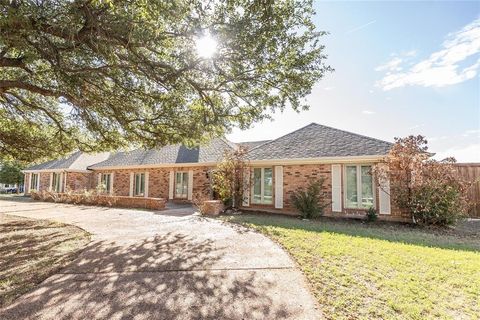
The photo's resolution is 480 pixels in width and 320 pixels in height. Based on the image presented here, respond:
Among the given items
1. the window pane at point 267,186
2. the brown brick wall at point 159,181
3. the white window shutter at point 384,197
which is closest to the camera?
the white window shutter at point 384,197

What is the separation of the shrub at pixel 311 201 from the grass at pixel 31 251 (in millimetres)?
9094

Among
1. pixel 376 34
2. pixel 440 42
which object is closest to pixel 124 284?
pixel 376 34

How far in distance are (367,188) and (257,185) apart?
5.87 metres

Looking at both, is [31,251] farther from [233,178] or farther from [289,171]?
[289,171]

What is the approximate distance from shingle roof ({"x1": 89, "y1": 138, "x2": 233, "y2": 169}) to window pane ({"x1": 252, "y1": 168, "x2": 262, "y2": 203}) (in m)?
3.05

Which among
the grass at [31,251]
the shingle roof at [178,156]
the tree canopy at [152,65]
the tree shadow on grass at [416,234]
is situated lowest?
the grass at [31,251]

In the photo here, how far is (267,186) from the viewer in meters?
15.6

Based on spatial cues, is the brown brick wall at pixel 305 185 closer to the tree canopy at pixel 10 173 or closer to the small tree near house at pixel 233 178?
the small tree near house at pixel 233 178

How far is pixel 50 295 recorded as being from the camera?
4332 millimetres

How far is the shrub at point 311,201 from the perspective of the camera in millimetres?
13008

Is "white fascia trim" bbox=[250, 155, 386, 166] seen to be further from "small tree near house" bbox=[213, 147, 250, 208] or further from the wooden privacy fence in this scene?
the wooden privacy fence

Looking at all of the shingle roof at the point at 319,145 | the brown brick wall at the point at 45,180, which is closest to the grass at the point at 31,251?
the shingle roof at the point at 319,145

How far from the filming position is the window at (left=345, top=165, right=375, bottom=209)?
13016 mm

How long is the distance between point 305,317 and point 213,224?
728 centimetres
